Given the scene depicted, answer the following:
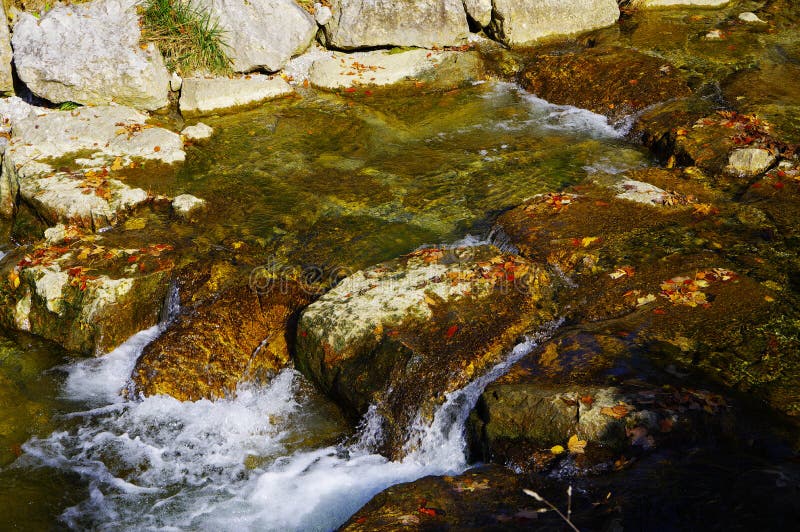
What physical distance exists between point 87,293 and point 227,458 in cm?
275

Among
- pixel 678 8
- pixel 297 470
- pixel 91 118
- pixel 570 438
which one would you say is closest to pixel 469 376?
pixel 570 438

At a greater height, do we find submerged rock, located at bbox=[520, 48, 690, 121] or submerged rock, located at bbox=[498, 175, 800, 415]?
submerged rock, located at bbox=[520, 48, 690, 121]

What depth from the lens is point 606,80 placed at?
1127 centimetres

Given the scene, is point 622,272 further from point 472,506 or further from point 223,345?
point 223,345

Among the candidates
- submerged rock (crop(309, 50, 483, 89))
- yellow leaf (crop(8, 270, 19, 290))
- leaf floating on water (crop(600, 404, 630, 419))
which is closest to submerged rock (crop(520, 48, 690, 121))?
submerged rock (crop(309, 50, 483, 89))

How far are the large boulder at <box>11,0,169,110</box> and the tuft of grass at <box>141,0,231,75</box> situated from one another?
259 mm

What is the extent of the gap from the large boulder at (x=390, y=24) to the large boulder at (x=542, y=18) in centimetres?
103

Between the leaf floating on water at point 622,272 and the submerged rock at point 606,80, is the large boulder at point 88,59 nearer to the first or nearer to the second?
the submerged rock at point 606,80

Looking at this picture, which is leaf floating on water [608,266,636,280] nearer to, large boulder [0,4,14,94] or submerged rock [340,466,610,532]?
submerged rock [340,466,610,532]

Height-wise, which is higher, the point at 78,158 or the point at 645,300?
the point at 78,158

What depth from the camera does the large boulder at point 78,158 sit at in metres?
8.77

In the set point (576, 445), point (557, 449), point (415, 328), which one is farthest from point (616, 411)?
point (415, 328)

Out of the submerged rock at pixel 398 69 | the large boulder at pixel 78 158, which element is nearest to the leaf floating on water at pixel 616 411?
the large boulder at pixel 78 158

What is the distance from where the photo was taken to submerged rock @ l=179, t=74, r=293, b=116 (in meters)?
11.7
